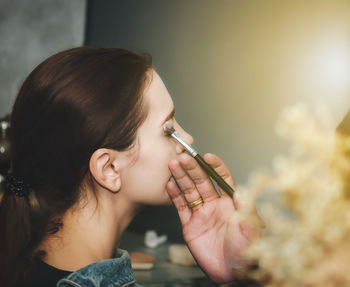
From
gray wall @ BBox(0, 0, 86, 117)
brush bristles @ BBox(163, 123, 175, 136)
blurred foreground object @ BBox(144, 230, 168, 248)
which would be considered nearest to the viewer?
brush bristles @ BBox(163, 123, 175, 136)

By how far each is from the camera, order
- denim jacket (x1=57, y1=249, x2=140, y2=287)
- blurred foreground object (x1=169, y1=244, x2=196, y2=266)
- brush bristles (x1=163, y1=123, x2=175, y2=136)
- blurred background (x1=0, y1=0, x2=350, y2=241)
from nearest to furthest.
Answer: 1. denim jacket (x1=57, y1=249, x2=140, y2=287)
2. brush bristles (x1=163, y1=123, x2=175, y2=136)
3. blurred background (x1=0, y1=0, x2=350, y2=241)
4. blurred foreground object (x1=169, y1=244, x2=196, y2=266)

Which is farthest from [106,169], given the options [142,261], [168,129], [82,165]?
[142,261]

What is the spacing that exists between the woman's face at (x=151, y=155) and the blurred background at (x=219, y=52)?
1.58ft

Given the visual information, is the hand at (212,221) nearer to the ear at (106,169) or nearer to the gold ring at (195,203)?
the gold ring at (195,203)

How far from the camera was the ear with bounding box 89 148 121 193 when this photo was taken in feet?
2.23

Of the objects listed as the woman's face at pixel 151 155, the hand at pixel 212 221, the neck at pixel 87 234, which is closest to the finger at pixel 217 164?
the hand at pixel 212 221

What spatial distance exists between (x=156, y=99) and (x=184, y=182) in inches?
7.4

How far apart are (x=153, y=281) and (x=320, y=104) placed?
0.69 m

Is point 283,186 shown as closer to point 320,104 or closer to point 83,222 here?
point 320,104

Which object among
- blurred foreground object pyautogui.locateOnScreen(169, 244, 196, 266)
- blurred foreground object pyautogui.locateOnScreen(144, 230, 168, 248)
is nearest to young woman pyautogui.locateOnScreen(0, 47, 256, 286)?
blurred foreground object pyautogui.locateOnScreen(169, 244, 196, 266)

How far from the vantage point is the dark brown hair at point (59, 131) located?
65cm

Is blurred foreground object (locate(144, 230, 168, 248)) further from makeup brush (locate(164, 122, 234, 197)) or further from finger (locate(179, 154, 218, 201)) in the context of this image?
makeup brush (locate(164, 122, 234, 197))

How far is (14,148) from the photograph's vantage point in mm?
708

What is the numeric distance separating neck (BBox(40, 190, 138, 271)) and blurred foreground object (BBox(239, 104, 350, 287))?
0.31 meters
